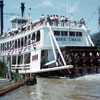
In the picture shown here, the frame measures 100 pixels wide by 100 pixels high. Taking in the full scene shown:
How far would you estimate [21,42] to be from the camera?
88.4ft

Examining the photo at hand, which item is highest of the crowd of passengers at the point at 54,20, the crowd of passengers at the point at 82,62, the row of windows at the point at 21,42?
the crowd of passengers at the point at 54,20

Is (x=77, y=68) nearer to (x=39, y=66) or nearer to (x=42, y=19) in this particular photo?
(x=39, y=66)

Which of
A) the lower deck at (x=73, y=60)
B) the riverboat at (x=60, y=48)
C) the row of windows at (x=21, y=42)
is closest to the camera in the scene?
the lower deck at (x=73, y=60)

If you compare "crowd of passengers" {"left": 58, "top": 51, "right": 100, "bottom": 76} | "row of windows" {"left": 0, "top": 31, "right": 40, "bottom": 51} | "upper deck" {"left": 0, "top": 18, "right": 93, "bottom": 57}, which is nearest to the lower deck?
"crowd of passengers" {"left": 58, "top": 51, "right": 100, "bottom": 76}

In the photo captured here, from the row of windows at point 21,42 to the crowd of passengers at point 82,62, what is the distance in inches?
123

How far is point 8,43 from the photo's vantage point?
30359mm

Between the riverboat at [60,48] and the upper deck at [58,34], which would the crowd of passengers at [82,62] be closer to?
the riverboat at [60,48]

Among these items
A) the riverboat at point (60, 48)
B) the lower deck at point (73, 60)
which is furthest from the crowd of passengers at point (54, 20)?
the lower deck at point (73, 60)

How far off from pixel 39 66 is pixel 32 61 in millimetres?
1828

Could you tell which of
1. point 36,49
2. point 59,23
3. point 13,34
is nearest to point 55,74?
point 36,49

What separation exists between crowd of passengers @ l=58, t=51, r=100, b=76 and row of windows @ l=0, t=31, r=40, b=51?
313cm

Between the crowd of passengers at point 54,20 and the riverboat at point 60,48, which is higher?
the crowd of passengers at point 54,20

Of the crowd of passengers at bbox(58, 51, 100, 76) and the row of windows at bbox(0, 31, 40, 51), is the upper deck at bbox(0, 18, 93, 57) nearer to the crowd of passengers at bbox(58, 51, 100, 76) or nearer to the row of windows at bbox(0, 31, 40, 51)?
the row of windows at bbox(0, 31, 40, 51)

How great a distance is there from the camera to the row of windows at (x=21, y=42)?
23661mm
